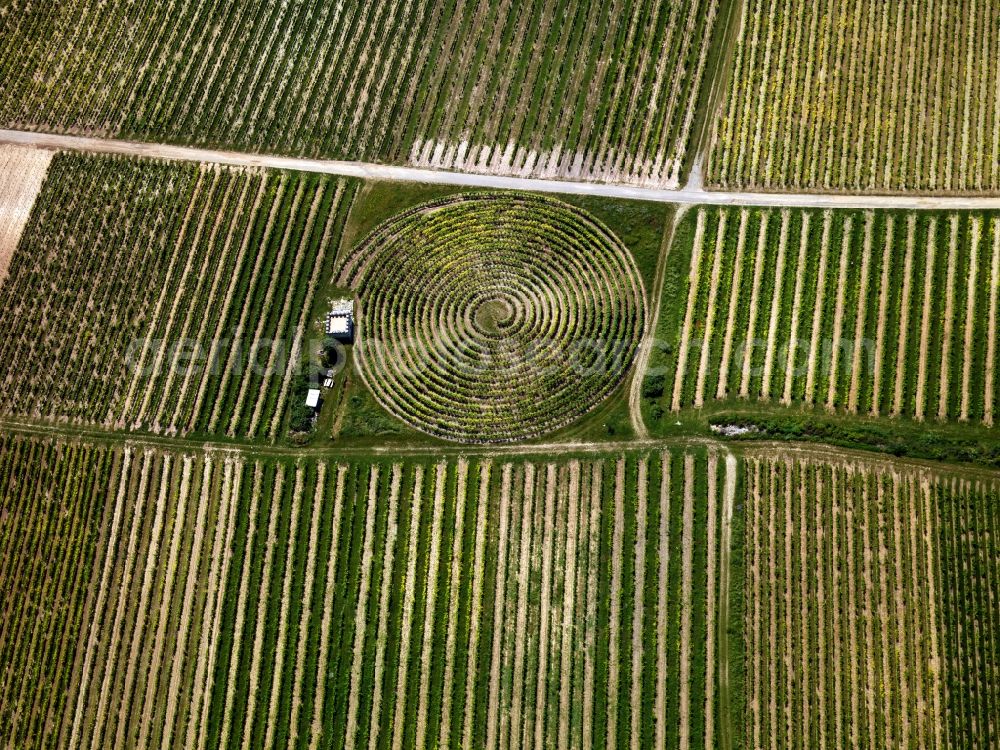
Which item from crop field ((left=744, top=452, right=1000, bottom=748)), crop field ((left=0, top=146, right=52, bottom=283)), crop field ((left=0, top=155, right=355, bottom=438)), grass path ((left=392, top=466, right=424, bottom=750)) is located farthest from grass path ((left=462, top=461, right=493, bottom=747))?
crop field ((left=0, top=146, right=52, bottom=283))

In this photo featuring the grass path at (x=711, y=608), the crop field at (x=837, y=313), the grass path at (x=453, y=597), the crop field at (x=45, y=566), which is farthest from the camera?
the crop field at (x=837, y=313)

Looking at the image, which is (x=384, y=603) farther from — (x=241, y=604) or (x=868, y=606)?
(x=868, y=606)

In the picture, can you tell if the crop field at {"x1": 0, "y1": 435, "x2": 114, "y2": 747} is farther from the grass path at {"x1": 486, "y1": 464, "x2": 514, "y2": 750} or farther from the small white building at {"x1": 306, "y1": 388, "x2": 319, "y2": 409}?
the grass path at {"x1": 486, "y1": 464, "x2": 514, "y2": 750}

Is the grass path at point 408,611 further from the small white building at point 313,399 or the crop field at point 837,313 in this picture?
the crop field at point 837,313

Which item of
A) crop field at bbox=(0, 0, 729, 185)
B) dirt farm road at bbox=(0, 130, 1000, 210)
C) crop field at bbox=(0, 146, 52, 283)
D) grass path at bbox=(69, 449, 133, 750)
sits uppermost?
crop field at bbox=(0, 0, 729, 185)

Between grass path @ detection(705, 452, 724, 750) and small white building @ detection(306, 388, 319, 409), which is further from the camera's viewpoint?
small white building @ detection(306, 388, 319, 409)

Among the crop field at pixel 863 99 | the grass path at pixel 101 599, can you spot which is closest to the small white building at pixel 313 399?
the grass path at pixel 101 599
